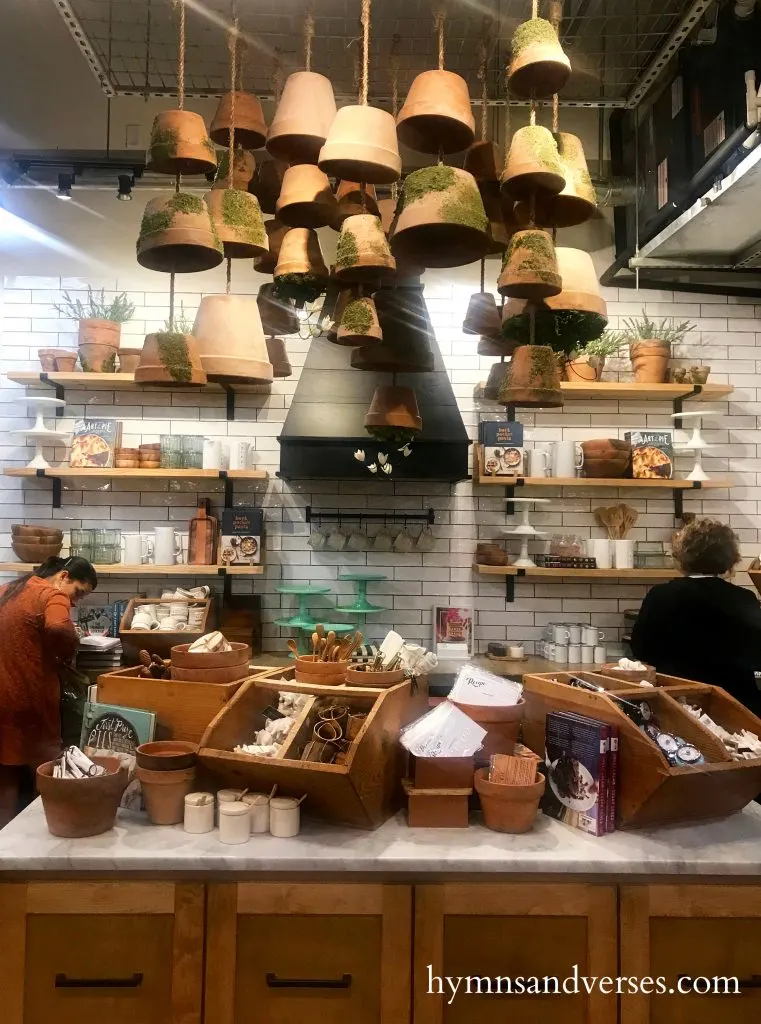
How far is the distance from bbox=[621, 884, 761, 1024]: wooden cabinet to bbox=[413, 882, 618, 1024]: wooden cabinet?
5cm

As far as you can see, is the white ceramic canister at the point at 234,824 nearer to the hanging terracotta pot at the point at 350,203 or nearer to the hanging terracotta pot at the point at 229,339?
the hanging terracotta pot at the point at 229,339

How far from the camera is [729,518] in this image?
4.98 metres

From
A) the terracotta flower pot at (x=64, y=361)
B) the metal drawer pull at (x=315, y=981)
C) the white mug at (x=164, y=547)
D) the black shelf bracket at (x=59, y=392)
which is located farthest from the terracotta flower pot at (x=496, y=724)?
the black shelf bracket at (x=59, y=392)

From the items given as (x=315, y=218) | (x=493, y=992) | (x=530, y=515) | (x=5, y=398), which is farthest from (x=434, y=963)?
(x=5, y=398)

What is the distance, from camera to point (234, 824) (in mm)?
1866

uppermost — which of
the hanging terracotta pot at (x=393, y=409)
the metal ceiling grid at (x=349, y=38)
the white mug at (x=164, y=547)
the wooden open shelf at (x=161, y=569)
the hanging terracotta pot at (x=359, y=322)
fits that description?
the metal ceiling grid at (x=349, y=38)

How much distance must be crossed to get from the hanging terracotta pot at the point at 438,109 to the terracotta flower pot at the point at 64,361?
3.27 m

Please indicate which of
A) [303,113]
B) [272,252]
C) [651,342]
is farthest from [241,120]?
[651,342]

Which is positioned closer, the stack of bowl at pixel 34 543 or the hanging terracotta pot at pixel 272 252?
the hanging terracotta pot at pixel 272 252

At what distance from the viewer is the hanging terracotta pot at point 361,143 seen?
184 cm

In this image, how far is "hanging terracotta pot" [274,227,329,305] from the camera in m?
2.20

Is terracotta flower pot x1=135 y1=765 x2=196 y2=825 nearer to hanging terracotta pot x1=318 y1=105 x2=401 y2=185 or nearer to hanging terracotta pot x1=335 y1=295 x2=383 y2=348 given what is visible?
hanging terracotta pot x1=335 y1=295 x2=383 y2=348

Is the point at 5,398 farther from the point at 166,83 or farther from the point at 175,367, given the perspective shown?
the point at 175,367

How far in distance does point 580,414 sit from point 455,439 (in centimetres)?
111
